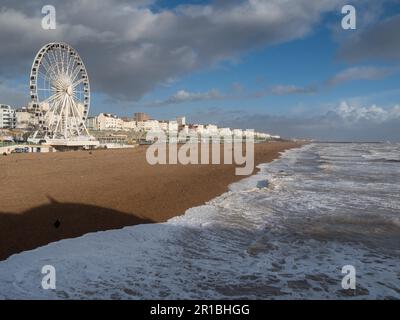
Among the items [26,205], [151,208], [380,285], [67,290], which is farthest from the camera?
[151,208]

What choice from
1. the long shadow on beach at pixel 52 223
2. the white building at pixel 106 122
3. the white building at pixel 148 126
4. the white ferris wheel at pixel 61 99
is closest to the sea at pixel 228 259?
the long shadow on beach at pixel 52 223

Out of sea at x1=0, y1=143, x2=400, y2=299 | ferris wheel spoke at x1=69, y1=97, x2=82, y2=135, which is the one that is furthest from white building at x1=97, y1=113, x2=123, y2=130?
sea at x1=0, y1=143, x2=400, y2=299

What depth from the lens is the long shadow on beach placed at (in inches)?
239

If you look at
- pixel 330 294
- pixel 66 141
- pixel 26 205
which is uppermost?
pixel 66 141

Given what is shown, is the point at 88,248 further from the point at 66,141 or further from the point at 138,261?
the point at 66,141

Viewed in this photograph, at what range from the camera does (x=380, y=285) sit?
15.7ft

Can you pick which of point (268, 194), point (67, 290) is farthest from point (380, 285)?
point (268, 194)

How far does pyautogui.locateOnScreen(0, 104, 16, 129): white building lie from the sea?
370 feet

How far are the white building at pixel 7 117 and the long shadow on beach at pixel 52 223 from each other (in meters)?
110

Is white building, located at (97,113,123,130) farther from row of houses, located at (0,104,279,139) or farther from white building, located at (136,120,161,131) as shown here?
white building, located at (136,120,161,131)

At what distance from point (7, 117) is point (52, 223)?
375 ft

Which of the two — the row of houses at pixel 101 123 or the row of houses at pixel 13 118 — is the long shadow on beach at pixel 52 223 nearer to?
the row of houses at pixel 101 123
